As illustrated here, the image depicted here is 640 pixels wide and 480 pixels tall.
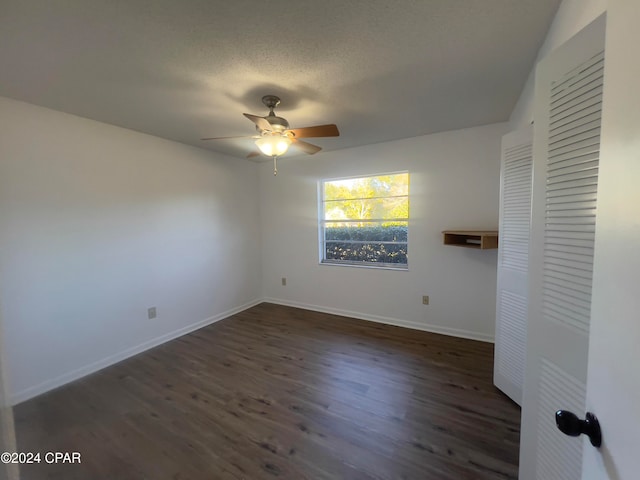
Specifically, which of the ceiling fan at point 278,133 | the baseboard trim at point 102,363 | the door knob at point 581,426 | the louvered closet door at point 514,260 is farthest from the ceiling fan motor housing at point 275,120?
the baseboard trim at point 102,363

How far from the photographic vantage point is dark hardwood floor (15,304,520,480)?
149cm

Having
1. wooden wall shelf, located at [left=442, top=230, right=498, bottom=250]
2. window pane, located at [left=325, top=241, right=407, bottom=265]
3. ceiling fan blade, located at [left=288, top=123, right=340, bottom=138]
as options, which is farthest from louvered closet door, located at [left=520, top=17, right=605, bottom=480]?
window pane, located at [left=325, top=241, right=407, bottom=265]

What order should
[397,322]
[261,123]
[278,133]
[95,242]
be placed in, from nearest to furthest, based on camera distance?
[261,123], [278,133], [95,242], [397,322]

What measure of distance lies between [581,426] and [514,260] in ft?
5.21

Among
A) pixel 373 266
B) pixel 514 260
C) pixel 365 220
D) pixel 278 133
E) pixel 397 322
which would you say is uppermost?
pixel 278 133

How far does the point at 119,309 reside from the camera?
2.67 metres

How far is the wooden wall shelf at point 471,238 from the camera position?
99.0 inches

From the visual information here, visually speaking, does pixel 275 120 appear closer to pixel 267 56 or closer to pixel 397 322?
pixel 267 56

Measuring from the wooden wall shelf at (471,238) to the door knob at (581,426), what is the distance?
2.18 m

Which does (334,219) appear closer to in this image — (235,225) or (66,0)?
(235,225)

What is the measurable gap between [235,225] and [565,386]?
3861 millimetres

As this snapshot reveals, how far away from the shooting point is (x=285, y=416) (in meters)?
1.86

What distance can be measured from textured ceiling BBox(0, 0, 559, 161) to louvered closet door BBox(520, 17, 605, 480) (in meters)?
0.70

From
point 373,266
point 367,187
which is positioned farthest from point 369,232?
point 367,187
